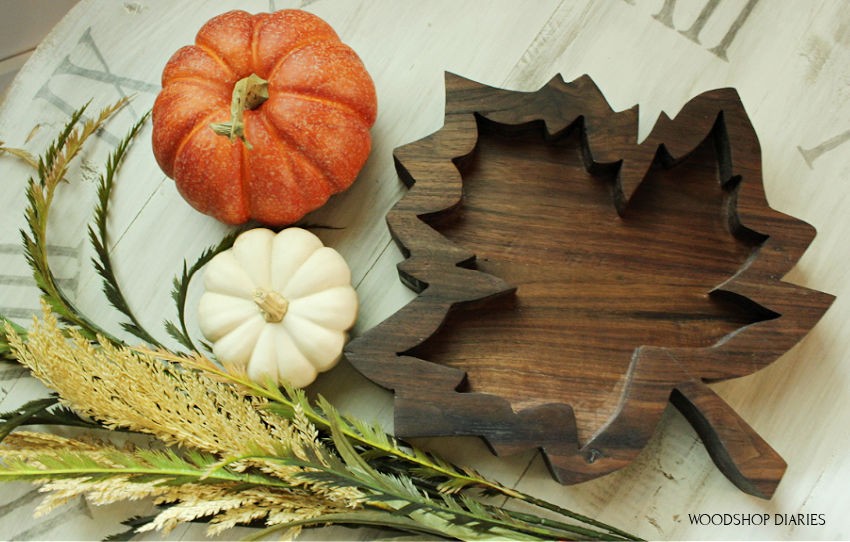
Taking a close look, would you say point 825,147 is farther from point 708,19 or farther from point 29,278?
point 29,278

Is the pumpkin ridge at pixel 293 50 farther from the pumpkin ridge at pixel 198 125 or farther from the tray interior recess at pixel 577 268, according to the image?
the tray interior recess at pixel 577 268

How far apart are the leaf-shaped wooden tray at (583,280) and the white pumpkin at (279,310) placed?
2.8 inches

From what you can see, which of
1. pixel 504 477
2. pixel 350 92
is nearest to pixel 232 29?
pixel 350 92

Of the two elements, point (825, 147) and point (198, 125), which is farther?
point (825, 147)

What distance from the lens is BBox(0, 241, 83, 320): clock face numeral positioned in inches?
50.5

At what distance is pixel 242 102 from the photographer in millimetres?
1052

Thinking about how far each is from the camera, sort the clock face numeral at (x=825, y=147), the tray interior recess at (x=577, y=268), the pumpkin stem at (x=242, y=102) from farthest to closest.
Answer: the clock face numeral at (x=825, y=147) → the tray interior recess at (x=577, y=268) → the pumpkin stem at (x=242, y=102)

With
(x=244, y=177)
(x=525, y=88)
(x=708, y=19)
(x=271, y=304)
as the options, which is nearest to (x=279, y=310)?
(x=271, y=304)

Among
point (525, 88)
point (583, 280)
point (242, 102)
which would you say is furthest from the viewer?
point (525, 88)

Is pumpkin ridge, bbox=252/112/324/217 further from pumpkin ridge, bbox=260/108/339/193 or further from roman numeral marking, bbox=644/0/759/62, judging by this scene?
roman numeral marking, bbox=644/0/759/62

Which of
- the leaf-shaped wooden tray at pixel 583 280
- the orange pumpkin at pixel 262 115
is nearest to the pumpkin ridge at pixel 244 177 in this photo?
the orange pumpkin at pixel 262 115

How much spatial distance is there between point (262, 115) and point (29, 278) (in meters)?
0.58

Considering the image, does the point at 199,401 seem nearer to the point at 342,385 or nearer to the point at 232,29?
the point at 342,385

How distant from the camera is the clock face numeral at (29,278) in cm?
128
